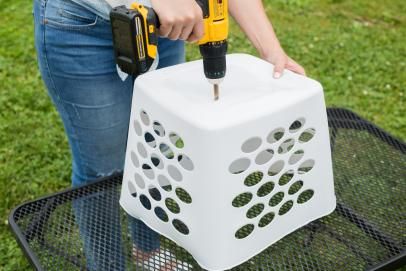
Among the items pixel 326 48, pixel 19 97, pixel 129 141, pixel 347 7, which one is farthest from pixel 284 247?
pixel 347 7

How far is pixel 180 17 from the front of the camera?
0.85 m

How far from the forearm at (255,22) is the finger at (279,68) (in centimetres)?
6

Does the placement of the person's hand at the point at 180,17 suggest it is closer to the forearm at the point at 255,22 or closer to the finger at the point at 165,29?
the finger at the point at 165,29

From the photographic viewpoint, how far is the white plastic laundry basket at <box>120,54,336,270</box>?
847 millimetres

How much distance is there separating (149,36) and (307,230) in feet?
1.72

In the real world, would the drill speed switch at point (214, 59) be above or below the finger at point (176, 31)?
below

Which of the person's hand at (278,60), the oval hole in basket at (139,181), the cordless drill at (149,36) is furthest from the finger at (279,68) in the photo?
the oval hole in basket at (139,181)

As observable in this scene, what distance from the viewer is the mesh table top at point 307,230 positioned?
1.01m

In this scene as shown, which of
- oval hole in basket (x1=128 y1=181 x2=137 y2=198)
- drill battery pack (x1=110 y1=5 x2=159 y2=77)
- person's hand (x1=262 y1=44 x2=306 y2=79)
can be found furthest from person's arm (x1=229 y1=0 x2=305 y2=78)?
oval hole in basket (x1=128 y1=181 x2=137 y2=198)

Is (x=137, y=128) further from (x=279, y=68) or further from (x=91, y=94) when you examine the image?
(x=279, y=68)

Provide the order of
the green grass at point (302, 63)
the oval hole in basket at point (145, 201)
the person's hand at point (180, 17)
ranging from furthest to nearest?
the green grass at point (302, 63) < the oval hole in basket at point (145, 201) < the person's hand at point (180, 17)

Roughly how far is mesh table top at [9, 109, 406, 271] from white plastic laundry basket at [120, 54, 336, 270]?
5 centimetres

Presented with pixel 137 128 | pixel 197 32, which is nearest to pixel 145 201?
pixel 137 128

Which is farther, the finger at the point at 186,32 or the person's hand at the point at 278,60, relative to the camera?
the person's hand at the point at 278,60
